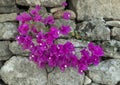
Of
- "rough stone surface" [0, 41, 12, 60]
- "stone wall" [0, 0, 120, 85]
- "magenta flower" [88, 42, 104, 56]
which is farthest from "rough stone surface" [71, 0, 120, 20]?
"rough stone surface" [0, 41, 12, 60]

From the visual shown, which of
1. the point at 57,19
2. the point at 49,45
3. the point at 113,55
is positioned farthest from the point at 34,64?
the point at 113,55

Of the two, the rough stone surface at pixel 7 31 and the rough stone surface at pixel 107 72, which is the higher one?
the rough stone surface at pixel 7 31

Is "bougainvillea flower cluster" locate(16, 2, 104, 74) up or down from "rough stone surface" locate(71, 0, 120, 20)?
down

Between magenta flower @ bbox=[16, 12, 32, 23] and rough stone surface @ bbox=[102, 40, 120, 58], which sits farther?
rough stone surface @ bbox=[102, 40, 120, 58]

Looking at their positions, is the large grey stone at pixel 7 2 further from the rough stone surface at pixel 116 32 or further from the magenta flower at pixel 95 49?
the rough stone surface at pixel 116 32

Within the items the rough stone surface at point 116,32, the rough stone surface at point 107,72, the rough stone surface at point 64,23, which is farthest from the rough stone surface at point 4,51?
the rough stone surface at point 116,32

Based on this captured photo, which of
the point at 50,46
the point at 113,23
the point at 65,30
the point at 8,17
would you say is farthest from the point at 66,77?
the point at 8,17

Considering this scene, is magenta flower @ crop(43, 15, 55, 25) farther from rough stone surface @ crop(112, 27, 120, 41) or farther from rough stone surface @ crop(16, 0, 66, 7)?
rough stone surface @ crop(112, 27, 120, 41)
